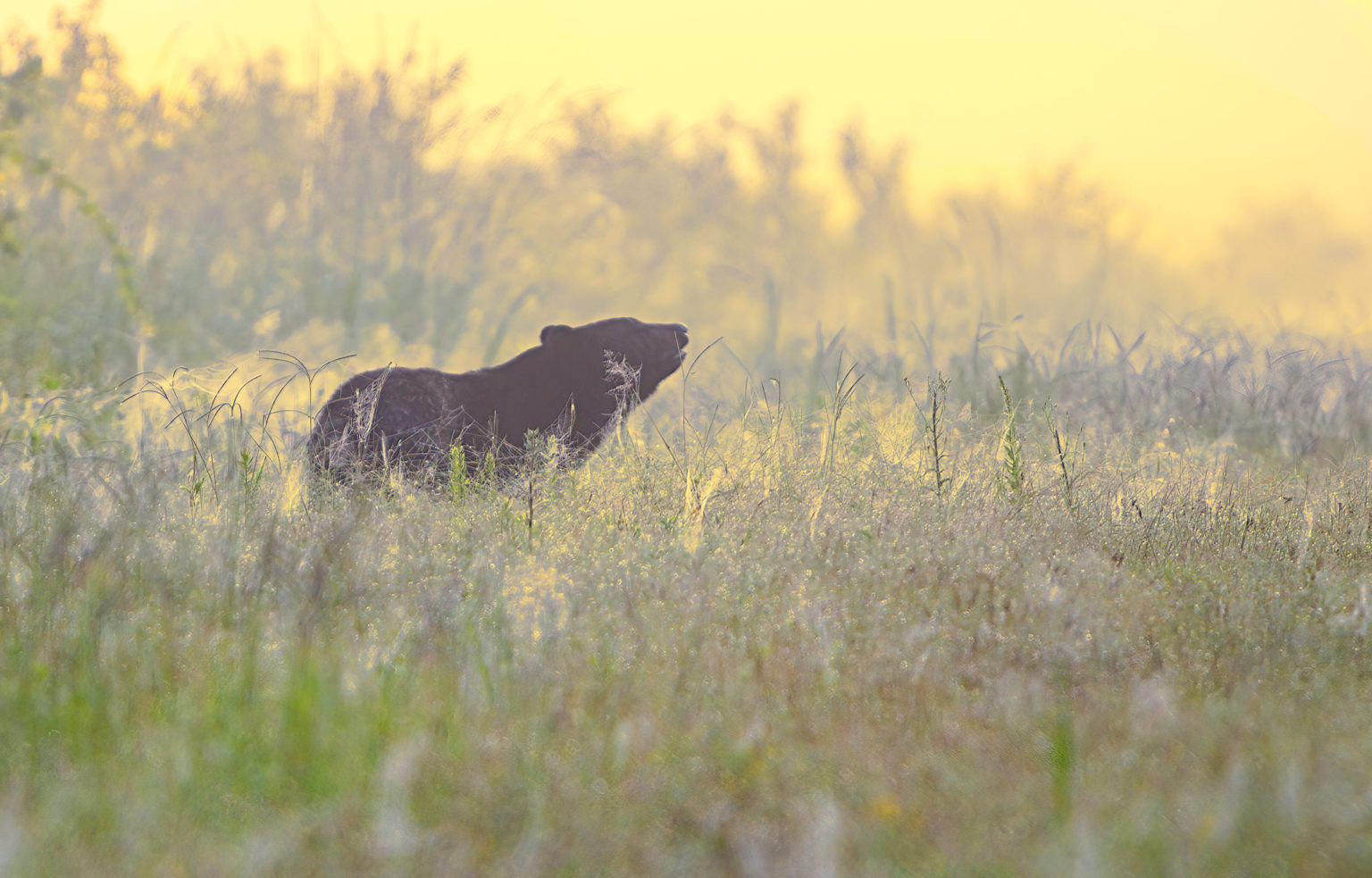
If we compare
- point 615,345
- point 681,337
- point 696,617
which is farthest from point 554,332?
point 696,617

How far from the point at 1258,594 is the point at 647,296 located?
679 cm

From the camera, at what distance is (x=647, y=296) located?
959cm

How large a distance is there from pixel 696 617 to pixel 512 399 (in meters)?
2.69

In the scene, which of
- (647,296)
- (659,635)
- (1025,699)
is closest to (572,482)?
(659,635)

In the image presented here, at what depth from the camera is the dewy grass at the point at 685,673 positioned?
73.7 inches

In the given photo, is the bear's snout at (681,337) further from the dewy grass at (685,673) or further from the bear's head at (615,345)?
the dewy grass at (685,673)

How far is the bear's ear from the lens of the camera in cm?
550

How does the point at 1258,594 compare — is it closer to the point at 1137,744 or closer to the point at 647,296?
the point at 1137,744

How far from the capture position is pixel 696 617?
303 centimetres

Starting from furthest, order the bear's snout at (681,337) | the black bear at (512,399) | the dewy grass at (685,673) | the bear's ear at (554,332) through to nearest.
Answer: the bear's snout at (681,337) < the bear's ear at (554,332) < the black bear at (512,399) < the dewy grass at (685,673)

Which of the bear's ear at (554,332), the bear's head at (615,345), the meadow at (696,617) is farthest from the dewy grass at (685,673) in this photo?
the bear's ear at (554,332)

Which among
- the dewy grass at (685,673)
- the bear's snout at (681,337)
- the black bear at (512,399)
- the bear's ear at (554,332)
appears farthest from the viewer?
the bear's snout at (681,337)

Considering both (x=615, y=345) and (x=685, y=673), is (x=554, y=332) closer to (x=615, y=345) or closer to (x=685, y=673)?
(x=615, y=345)

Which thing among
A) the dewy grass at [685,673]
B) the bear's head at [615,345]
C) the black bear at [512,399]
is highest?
the bear's head at [615,345]
